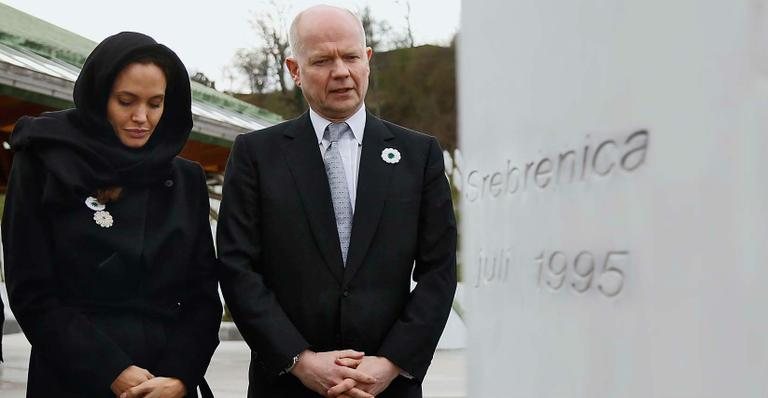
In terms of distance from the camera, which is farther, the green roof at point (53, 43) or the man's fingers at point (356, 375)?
the green roof at point (53, 43)

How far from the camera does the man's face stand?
82.5 inches

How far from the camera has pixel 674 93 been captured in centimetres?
84

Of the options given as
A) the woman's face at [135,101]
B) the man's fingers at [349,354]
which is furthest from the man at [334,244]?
the woman's face at [135,101]

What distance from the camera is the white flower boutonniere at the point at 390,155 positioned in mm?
2230

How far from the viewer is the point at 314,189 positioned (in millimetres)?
2170

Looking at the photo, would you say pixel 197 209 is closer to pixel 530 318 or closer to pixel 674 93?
pixel 530 318

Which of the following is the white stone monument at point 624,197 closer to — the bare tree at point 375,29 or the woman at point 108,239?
the woman at point 108,239

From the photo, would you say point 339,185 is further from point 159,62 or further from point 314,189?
point 159,62

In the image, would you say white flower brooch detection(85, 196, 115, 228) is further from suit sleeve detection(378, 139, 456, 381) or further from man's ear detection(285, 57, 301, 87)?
suit sleeve detection(378, 139, 456, 381)

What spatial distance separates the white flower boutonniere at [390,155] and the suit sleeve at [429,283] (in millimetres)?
81

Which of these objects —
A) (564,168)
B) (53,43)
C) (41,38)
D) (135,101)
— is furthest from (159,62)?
(53,43)

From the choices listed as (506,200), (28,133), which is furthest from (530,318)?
(28,133)

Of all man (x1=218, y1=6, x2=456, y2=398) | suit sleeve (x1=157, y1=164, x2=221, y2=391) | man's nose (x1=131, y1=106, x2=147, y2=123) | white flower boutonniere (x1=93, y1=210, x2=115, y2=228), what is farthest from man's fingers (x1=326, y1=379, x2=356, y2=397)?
man's nose (x1=131, y1=106, x2=147, y2=123)

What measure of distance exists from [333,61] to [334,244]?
0.42 meters
